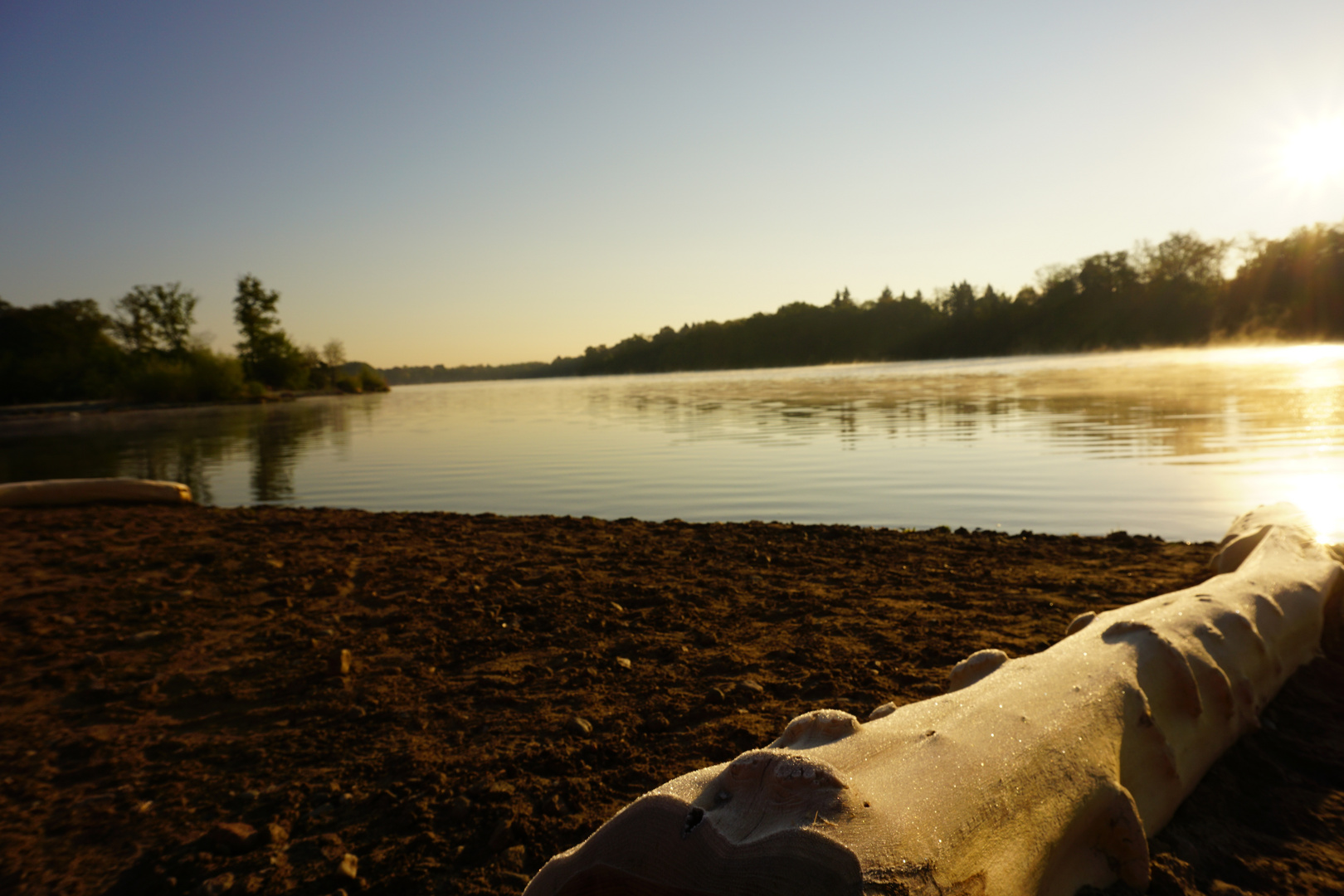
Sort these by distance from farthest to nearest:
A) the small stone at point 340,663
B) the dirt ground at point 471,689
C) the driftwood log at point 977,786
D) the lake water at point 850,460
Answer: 1. the lake water at point 850,460
2. the small stone at point 340,663
3. the dirt ground at point 471,689
4. the driftwood log at point 977,786

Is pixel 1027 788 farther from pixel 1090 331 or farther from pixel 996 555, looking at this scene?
pixel 1090 331

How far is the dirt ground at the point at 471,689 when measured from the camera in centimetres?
212

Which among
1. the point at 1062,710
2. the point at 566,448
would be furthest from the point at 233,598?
the point at 566,448

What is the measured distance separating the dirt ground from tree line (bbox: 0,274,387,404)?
58730mm

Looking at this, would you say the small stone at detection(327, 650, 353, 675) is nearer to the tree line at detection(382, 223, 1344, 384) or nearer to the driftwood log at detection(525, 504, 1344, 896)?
the driftwood log at detection(525, 504, 1344, 896)

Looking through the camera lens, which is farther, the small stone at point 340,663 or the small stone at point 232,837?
the small stone at point 340,663

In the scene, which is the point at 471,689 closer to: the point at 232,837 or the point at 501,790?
the point at 501,790

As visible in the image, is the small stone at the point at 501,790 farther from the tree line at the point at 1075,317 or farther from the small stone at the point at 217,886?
the tree line at the point at 1075,317

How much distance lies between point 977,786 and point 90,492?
1029 cm

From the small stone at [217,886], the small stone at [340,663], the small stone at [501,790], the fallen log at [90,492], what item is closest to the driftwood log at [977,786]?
the small stone at [501,790]

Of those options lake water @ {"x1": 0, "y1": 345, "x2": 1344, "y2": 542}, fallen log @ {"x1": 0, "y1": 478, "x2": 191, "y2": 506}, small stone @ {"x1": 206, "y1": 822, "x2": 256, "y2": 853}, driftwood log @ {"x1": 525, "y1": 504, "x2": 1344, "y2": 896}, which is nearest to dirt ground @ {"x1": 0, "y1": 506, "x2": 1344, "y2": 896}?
small stone @ {"x1": 206, "y1": 822, "x2": 256, "y2": 853}

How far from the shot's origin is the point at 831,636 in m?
3.74

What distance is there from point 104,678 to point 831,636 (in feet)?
11.5

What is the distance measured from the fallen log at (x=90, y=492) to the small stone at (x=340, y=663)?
6.78m
